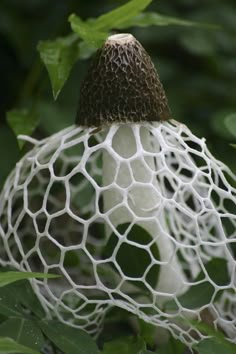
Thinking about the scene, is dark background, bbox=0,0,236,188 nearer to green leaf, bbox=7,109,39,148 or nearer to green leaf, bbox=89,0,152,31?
green leaf, bbox=7,109,39,148

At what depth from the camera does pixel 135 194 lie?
141 centimetres

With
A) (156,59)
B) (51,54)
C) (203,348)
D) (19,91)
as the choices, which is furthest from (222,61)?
(203,348)

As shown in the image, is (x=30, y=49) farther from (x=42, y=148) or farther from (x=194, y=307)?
(x=194, y=307)

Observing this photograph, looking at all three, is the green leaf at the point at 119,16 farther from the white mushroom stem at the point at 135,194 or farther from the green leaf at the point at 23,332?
the green leaf at the point at 23,332

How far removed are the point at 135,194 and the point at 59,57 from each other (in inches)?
14.1

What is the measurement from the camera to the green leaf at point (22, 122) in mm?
1632

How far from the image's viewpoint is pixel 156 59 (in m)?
2.44

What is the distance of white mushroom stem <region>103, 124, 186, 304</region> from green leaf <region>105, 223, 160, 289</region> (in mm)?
24

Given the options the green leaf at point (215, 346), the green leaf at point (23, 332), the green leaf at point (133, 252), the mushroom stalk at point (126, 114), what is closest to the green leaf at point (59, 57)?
the mushroom stalk at point (126, 114)

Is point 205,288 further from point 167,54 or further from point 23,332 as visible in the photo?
point 167,54

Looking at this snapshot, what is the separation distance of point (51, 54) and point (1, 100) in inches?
31.4

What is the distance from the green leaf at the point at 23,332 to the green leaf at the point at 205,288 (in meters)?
0.26

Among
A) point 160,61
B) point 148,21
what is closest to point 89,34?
point 148,21

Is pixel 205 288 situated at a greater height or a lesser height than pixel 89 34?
lesser
